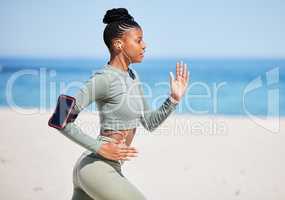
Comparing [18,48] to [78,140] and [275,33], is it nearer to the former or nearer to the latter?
[275,33]

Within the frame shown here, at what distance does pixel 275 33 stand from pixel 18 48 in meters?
10.5

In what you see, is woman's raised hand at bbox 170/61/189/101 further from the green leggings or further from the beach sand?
the beach sand

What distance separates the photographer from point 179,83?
284 cm

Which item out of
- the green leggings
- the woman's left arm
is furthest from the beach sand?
the green leggings

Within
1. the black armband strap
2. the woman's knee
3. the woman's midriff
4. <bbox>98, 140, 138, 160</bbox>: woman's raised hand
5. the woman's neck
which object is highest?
the woman's neck

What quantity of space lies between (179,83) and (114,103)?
0.32 meters

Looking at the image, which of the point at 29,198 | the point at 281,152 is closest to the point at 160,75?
the point at 281,152

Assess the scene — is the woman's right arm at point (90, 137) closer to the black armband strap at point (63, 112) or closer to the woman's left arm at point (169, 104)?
the black armband strap at point (63, 112)

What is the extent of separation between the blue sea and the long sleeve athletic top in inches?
395

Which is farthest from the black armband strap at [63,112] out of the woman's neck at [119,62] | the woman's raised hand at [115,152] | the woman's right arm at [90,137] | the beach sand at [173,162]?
the beach sand at [173,162]

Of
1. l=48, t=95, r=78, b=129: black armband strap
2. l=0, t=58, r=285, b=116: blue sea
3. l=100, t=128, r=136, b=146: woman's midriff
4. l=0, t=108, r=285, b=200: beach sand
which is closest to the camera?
l=48, t=95, r=78, b=129: black armband strap

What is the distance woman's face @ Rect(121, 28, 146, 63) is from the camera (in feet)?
9.09

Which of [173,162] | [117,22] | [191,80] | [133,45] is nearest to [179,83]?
[133,45]

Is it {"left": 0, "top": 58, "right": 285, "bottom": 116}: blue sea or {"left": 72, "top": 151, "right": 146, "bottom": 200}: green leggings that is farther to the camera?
{"left": 0, "top": 58, "right": 285, "bottom": 116}: blue sea
